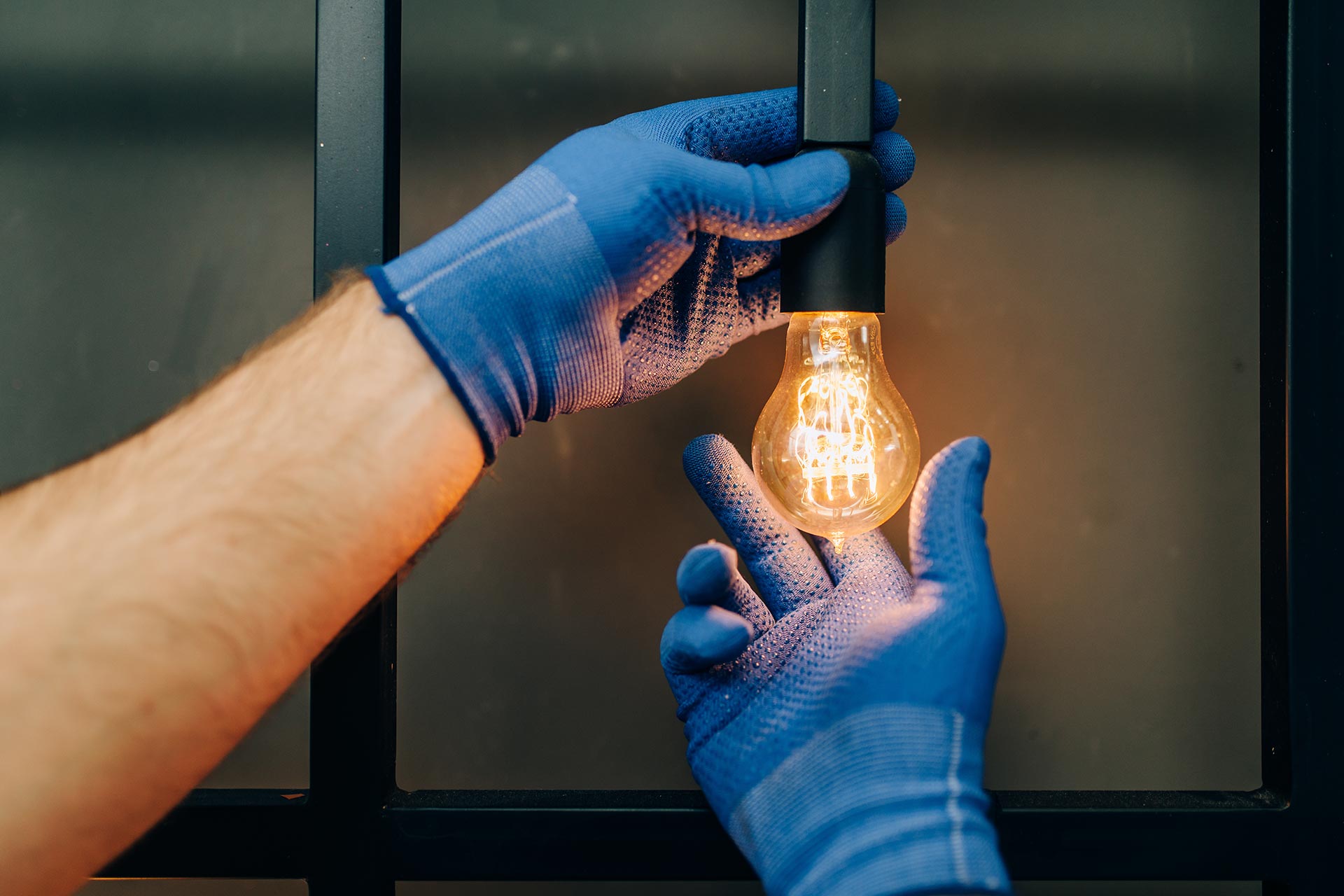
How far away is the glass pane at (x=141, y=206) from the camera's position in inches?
27.6

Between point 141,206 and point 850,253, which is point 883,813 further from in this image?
point 141,206

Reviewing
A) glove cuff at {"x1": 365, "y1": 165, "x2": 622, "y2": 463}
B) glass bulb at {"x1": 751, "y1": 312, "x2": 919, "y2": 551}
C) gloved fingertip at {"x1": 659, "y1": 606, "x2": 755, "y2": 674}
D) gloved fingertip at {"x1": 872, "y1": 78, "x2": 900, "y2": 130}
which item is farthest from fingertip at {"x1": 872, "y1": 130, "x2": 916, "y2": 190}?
gloved fingertip at {"x1": 659, "y1": 606, "x2": 755, "y2": 674}

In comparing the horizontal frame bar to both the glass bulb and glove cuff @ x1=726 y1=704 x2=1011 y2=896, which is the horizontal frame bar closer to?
glove cuff @ x1=726 y1=704 x2=1011 y2=896

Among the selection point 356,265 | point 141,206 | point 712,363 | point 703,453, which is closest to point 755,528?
point 703,453

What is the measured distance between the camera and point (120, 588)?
43cm

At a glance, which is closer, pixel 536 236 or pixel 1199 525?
pixel 536 236

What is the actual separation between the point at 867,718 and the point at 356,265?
1.64 feet

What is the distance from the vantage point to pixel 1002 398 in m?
0.72

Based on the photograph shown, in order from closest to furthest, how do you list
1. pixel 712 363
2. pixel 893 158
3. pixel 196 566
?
pixel 196 566
pixel 893 158
pixel 712 363

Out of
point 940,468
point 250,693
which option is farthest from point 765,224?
point 250,693

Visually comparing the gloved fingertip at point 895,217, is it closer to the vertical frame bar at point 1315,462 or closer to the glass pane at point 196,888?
the vertical frame bar at point 1315,462

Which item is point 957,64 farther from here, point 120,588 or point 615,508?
point 120,588

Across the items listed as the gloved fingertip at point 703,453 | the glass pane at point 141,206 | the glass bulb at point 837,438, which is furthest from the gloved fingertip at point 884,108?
the glass pane at point 141,206

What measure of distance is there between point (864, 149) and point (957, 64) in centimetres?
30
